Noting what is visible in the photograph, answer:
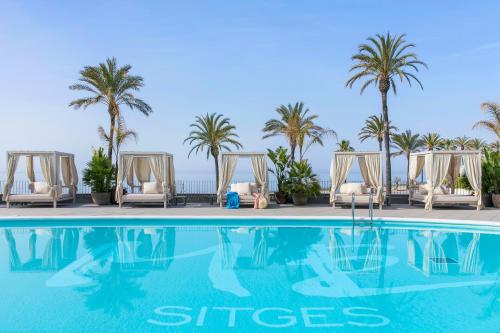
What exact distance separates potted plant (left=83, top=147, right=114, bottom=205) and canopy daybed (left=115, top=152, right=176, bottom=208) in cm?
83

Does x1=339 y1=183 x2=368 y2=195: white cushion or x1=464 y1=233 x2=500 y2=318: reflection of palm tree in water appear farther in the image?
x1=339 y1=183 x2=368 y2=195: white cushion

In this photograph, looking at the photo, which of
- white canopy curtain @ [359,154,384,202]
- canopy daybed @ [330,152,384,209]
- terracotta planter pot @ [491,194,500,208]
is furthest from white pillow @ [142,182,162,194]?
terracotta planter pot @ [491,194,500,208]

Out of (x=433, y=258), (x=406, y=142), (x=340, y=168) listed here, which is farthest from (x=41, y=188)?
(x=406, y=142)

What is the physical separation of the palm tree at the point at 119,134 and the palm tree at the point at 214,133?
5260mm

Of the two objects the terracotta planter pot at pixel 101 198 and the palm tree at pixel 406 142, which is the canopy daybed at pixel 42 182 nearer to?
the terracotta planter pot at pixel 101 198

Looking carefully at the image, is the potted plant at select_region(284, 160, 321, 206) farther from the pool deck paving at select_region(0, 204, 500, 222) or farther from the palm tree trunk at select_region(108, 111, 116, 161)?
the palm tree trunk at select_region(108, 111, 116, 161)

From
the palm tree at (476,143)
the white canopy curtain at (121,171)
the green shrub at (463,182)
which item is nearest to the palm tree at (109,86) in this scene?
the white canopy curtain at (121,171)

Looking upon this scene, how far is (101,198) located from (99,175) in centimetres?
87

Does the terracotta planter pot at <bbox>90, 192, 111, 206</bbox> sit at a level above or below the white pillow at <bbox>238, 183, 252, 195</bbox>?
below

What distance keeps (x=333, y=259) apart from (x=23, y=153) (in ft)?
40.4

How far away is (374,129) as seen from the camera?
33062 mm

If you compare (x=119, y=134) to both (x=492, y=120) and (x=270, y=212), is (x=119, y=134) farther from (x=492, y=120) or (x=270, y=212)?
(x=492, y=120)

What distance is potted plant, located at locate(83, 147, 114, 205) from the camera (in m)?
16.3

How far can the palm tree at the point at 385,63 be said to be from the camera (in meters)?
19.5
